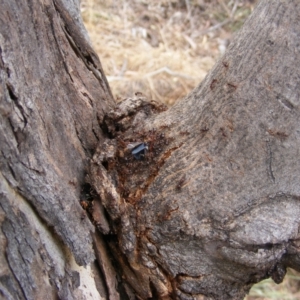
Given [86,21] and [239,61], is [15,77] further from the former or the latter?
[86,21]

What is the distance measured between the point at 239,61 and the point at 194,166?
25 centimetres

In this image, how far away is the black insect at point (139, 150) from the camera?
101cm

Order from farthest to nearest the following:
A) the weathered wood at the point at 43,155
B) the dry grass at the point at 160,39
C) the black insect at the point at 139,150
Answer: the dry grass at the point at 160,39 < the black insect at the point at 139,150 < the weathered wood at the point at 43,155

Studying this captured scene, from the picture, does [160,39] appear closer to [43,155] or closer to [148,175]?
[148,175]

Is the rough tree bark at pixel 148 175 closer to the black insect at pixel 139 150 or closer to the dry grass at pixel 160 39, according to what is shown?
the black insect at pixel 139 150

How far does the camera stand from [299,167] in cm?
91

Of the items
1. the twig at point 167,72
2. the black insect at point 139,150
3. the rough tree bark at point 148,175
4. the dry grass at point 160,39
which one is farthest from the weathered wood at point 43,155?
the twig at point 167,72

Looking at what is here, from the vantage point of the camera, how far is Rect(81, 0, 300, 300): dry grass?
3.81 metres

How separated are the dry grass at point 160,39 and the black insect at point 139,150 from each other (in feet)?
8.78

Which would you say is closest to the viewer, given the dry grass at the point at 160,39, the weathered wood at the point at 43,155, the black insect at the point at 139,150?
the weathered wood at the point at 43,155

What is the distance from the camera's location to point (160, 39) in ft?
15.0

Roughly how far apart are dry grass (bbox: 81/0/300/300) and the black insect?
2.68 meters

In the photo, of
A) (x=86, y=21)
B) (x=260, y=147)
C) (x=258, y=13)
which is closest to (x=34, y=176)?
(x=260, y=147)

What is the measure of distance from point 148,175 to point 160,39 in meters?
3.80
